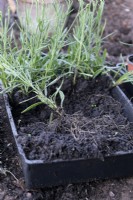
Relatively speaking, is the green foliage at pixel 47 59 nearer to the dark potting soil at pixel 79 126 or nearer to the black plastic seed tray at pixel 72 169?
the dark potting soil at pixel 79 126

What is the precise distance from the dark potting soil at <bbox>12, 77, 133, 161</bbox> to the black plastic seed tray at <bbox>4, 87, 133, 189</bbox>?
27mm

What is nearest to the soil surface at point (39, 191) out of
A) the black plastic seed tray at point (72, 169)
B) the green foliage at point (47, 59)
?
the black plastic seed tray at point (72, 169)

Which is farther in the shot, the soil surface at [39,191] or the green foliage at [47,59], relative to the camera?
the green foliage at [47,59]

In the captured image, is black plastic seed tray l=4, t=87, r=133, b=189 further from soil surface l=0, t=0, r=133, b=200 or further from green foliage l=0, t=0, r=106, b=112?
green foliage l=0, t=0, r=106, b=112

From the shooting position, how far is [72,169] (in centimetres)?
138

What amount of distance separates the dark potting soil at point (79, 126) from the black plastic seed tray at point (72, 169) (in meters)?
0.03

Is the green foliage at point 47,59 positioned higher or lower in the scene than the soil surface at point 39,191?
higher

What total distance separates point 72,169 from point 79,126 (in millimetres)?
195

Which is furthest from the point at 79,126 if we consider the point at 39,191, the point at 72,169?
the point at 39,191

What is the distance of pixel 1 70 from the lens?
1.60 metres

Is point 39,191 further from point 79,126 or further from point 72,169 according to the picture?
point 79,126

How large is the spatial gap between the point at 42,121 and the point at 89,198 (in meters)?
0.41

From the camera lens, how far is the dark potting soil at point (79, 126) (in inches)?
54.0

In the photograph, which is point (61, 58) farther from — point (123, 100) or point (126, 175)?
point (126, 175)
